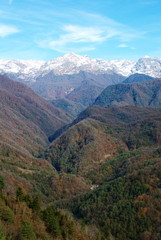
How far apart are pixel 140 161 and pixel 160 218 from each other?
240 ft

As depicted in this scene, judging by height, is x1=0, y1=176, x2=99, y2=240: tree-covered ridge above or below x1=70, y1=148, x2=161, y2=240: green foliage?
above

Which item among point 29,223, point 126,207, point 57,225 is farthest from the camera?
point 126,207

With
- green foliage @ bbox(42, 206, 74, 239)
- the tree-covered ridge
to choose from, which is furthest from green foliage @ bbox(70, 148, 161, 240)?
green foliage @ bbox(42, 206, 74, 239)

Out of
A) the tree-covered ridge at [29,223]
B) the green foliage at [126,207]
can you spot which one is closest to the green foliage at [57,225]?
the tree-covered ridge at [29,223]

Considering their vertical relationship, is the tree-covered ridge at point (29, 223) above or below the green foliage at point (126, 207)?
above

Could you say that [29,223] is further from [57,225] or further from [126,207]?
[126,207]

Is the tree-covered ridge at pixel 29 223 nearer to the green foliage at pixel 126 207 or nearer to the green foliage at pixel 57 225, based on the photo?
the green foliage at pixel 57 225

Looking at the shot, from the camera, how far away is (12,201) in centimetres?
6944

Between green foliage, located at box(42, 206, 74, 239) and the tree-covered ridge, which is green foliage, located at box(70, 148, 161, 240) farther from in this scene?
green foliage, located at box(42, 206, 74, 239)

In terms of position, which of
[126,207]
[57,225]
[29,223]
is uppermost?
[29,223]

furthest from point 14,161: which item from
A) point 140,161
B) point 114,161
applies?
point 140,161

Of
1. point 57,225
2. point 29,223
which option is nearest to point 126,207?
point 57,225

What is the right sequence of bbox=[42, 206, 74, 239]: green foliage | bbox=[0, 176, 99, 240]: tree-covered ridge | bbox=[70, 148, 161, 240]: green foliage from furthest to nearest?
1. bbox=[70, 148, 161, 240]: green foliage
2. bbox=[42, 206, 74, 239]: green foliage
3. bbox=[0, 176, 99, 240]: tree-covered ridge

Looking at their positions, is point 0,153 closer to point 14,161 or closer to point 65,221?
point 14,161
